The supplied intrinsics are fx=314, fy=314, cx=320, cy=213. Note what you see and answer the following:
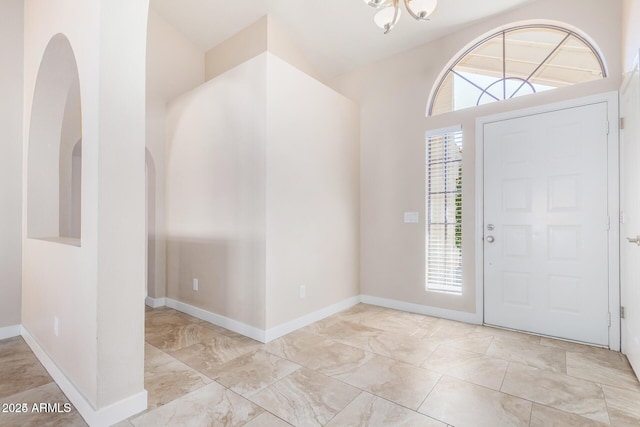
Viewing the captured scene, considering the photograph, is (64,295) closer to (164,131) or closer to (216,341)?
(216,341)

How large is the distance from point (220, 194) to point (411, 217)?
7.37 feet

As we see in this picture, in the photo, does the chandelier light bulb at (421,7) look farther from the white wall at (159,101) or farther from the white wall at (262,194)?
the white wall at (159,101)

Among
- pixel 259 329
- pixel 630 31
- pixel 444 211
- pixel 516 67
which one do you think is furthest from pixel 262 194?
pixel 630 31

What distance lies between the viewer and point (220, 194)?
3.38 metres

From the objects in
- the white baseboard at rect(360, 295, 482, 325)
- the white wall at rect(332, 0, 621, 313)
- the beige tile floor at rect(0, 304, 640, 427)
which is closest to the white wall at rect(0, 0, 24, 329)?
the beige tile floor at rect(0, 304, 640, 427)

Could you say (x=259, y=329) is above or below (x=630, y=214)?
below

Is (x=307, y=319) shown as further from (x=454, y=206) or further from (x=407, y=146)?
(x=407, y=146)

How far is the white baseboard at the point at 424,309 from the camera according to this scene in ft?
11.2

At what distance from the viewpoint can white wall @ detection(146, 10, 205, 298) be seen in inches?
157

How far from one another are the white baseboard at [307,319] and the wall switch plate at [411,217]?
124cm

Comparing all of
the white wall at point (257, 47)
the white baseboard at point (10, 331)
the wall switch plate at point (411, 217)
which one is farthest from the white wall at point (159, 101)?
the wall switch plate at point (411, 217)

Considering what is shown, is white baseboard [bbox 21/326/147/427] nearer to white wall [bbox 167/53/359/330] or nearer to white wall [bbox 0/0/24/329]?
white wall [bbox 167/53/359/330]

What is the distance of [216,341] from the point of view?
294 centimetres

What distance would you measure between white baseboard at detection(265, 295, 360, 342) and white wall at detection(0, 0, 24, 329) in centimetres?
250
